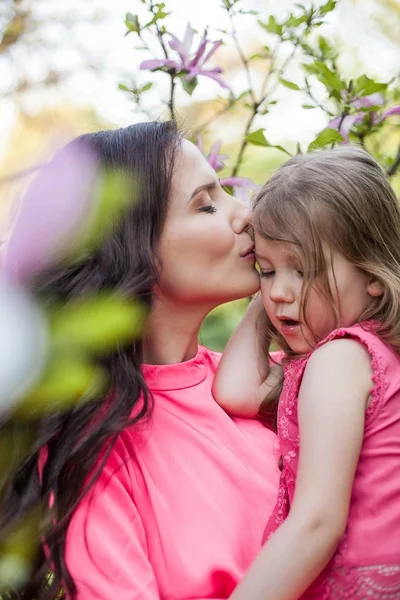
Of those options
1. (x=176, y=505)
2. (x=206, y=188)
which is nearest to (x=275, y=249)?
(x=206, y=188)

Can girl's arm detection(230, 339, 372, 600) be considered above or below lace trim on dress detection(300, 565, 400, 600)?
above

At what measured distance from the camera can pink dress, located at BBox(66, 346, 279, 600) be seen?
1.34 meters

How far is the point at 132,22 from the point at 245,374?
37.2 inches

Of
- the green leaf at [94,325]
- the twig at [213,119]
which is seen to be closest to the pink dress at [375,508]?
the green leaf at [94,325]

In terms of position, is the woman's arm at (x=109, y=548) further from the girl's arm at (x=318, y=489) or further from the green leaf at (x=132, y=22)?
the green leaf at (x=132, y=22)

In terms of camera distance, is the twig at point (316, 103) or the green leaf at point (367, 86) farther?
the twig at point (316, 103)

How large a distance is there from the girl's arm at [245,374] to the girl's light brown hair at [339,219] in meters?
0.36

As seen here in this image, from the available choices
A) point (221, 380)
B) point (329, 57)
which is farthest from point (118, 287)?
point (329, 57)

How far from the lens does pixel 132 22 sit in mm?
1967

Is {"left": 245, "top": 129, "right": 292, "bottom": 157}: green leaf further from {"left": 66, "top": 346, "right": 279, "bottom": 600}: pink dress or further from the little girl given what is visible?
{"left": 66, "top": 346, "right": 279, "bottom": 600}: pink dress

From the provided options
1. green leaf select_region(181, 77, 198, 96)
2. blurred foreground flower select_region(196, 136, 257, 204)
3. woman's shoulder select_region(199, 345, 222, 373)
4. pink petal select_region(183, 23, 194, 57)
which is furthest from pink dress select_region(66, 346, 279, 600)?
pink petal select_region(183, 23, 194, 57)

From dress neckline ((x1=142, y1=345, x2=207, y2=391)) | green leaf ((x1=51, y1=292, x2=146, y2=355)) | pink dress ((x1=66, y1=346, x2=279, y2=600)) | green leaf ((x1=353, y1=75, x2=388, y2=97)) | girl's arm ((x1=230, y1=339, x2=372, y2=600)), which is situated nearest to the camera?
green leaf ((x1=51, y1=292, x2=146, y2=355))

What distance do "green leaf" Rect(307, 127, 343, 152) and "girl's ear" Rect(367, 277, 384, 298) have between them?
18.7 inches

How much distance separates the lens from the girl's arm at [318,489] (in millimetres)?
1228
